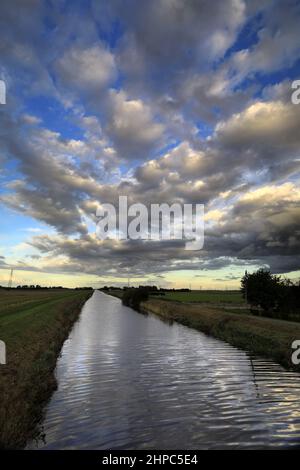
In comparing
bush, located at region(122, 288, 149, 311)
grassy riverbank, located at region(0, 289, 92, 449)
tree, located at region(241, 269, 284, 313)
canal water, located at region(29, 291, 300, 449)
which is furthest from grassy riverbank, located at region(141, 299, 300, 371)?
bush, located at region(122, 288, 149, 311)

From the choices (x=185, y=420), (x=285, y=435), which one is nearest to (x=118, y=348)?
(x=185, y=420)

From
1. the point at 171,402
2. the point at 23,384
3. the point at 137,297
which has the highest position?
the point at 137,297

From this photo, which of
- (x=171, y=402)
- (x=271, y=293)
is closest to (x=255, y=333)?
(x=171, y=402)

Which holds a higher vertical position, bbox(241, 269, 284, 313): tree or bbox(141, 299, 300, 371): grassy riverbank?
bbox(241, 269, 284, 313): tree

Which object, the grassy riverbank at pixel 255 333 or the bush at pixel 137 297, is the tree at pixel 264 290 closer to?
the grassy riverbank at pixel 255 333

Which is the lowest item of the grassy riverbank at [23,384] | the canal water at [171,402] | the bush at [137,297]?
the canal water at [171,402]

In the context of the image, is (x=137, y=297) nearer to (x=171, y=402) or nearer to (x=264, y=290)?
(x=264, y=290)

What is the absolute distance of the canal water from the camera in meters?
12.8

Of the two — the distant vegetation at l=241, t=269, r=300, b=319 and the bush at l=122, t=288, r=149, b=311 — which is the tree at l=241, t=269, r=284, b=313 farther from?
the bush at l=122, t=288, r=149, b=311

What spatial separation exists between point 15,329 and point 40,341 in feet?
14.3

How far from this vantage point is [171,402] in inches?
671

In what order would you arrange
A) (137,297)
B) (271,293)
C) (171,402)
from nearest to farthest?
(171,402), (271,293), (137,297)

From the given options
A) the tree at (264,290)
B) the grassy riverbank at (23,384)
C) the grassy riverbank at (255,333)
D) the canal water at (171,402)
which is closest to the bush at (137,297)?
the tree at (264,290)

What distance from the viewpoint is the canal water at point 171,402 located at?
12.8 metres
